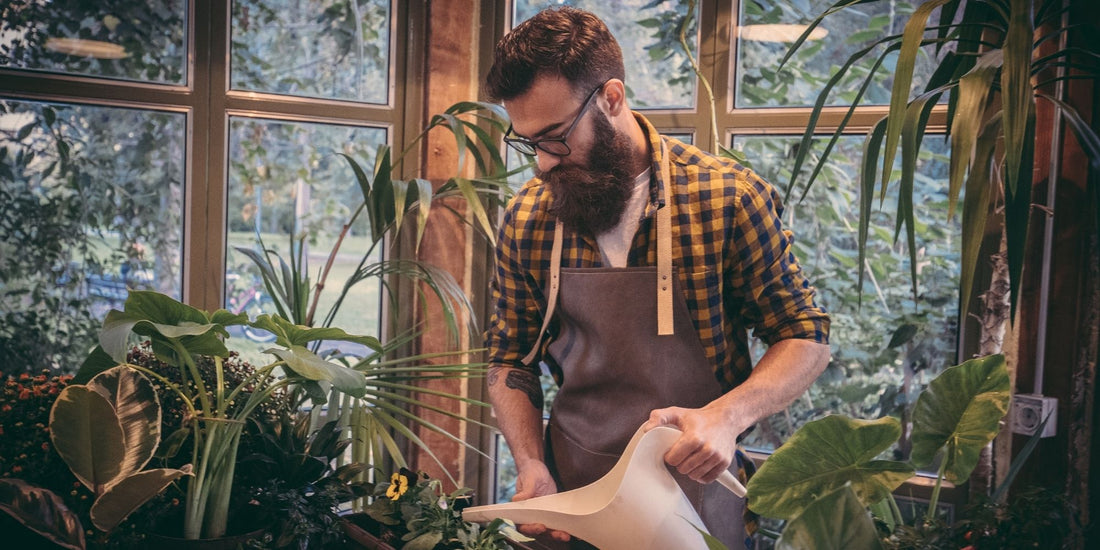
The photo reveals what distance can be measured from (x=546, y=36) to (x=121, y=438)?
945 mm

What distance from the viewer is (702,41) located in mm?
2730

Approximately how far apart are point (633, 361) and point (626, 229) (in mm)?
257

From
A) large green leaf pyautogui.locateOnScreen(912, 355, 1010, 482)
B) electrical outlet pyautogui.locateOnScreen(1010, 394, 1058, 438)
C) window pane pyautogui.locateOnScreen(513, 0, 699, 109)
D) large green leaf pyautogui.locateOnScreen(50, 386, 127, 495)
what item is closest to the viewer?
large green leaf pyautogui.locateOnScreen(912, 355, 1010, 482)

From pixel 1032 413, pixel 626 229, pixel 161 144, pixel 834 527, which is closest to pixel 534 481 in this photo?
pixel 626 229

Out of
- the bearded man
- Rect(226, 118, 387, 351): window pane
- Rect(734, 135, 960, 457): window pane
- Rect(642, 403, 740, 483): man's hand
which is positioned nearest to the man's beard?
the bearded man

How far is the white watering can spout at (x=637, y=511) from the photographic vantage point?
1185 mm

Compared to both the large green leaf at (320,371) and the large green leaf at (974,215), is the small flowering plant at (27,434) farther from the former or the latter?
the large green leaf at (974,215)

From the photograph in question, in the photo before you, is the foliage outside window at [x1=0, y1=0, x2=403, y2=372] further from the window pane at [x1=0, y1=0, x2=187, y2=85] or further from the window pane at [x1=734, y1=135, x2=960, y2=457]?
→ the window pane at [x1=734, y1=135, x2=960, y2=457]

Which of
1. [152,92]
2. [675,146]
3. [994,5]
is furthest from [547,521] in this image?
[152,92]

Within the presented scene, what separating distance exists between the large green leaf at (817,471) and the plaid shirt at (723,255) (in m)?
0.45

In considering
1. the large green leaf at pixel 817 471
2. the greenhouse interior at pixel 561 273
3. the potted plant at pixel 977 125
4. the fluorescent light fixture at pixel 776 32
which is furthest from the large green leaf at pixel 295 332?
the fluorescent light fixture at pixel 776 32

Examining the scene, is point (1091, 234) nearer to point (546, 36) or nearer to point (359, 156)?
point (546, 36)

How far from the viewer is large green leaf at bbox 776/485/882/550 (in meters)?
0.83

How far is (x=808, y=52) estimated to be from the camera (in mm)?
2629
